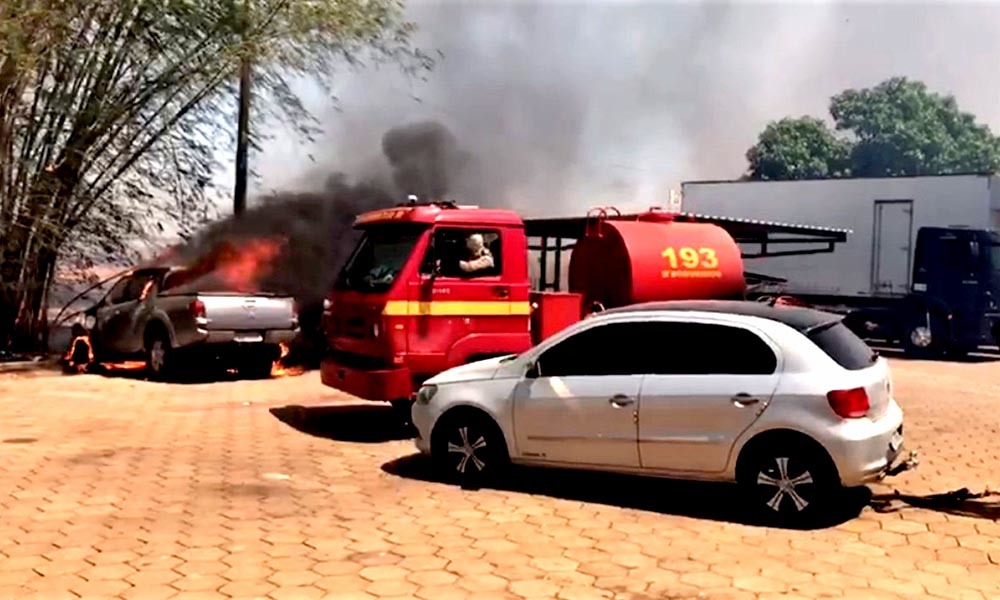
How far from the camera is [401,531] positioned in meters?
6.57

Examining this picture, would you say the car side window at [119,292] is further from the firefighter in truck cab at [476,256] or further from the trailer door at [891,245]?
the trailer door at [891,245]

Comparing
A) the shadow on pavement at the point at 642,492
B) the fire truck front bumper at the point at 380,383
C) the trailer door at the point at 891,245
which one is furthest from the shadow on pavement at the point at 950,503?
the trailer door at the point at 891,245

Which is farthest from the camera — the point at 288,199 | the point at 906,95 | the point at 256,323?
the point at 906,95

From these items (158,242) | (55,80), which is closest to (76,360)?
(158,242)

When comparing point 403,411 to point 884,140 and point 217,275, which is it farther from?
point 884,140

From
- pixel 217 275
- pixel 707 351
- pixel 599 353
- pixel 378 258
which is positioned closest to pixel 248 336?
pixel 217 275

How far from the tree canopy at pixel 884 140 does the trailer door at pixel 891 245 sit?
28.4 meters

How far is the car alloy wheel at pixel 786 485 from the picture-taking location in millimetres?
6605

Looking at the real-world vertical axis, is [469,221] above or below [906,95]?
below

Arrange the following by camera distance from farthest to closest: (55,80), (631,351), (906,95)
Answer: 1. (906,95)
2. (55,80)
3. (631,351)

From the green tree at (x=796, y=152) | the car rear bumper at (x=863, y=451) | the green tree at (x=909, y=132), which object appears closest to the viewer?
the car rear bumper at (x=863, y=451)

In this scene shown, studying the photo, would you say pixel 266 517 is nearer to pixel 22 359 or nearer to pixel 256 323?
pixel 256 323

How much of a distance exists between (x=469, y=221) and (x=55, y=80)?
28.5ft

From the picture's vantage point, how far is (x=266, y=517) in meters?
6.91
